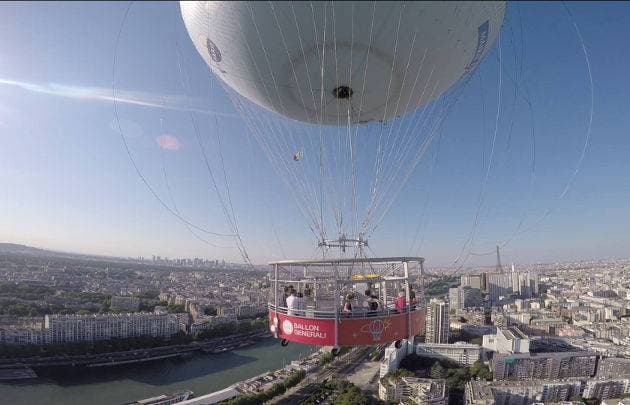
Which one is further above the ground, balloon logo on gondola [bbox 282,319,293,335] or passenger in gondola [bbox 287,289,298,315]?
passenger in gondola [bbox 287,289,298,315]

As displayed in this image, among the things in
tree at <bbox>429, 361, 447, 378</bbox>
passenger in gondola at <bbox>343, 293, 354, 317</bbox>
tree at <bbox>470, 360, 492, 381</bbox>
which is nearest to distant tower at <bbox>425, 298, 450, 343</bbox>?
tree at <bbox>470, 360, 492, 381</bbox>

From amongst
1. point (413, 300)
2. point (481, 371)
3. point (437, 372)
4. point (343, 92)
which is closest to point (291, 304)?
point (413, 300)

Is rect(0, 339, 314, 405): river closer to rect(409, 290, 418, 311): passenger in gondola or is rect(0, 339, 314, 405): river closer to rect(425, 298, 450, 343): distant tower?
rect(425, 298, 450, 343): distant tower

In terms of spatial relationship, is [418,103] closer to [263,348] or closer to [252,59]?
[252,59]

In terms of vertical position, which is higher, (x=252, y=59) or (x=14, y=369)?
(x=252, y=59)

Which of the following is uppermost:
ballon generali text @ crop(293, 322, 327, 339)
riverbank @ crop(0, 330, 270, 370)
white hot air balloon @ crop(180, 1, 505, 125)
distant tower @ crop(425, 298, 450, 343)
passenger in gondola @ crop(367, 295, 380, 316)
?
white hot air balloon @ crop(180, 1, 505, 125)

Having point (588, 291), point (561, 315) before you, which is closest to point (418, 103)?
point (561, 315)

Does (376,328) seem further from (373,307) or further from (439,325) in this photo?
(439,325)
